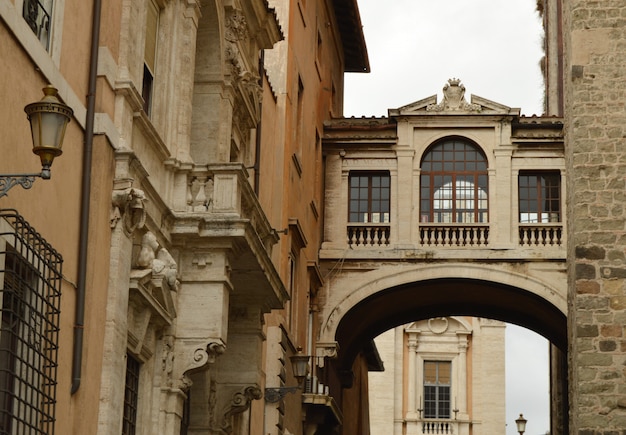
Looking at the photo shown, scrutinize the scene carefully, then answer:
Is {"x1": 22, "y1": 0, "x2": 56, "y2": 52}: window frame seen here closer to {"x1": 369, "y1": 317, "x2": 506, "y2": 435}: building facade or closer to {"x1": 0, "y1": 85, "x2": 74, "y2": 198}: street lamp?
{"x1": 0, "y1": 85, "x2": 74, "y2": 198}: street lamp

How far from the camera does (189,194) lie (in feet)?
49.3

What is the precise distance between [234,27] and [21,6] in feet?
23.2

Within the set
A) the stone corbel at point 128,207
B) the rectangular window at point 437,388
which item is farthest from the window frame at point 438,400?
the stone corbel at point 128,207

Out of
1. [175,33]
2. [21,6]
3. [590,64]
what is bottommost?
[21,6]

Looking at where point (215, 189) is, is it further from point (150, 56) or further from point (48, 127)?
point (48, 127)

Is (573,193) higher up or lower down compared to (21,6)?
higher up

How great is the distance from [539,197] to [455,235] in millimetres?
2044

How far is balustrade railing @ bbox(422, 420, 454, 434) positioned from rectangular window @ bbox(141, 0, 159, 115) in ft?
131

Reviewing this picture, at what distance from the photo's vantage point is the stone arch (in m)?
30.1

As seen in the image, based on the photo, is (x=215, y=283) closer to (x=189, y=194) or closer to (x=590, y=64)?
(x=189, y=194)

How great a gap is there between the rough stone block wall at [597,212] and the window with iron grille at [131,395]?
952 cm

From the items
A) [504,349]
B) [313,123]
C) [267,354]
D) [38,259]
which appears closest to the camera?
[38,259]

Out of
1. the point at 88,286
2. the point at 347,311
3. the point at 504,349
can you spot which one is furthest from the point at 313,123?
the point at 504,349

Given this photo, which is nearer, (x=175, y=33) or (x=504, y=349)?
(x=175, y=33)
